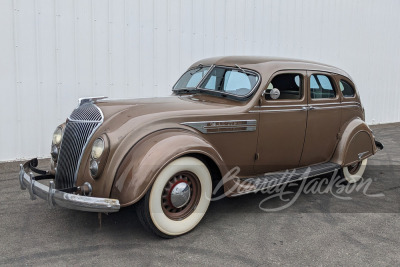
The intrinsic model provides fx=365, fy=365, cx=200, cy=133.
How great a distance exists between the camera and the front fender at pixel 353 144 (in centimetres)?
491

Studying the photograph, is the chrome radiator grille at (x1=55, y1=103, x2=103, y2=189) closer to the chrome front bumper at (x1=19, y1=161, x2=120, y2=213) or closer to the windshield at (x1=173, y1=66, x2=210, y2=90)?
the chrome front bumper at (x1=19, y1=161, x2=120, y2=213)

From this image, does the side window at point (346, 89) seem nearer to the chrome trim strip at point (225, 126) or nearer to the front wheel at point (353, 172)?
the front wheel at point (353, 172)

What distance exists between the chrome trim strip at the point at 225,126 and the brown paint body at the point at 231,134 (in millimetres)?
34

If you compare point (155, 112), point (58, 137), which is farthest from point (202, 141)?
point (58, 137)

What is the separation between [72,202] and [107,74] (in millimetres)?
3937

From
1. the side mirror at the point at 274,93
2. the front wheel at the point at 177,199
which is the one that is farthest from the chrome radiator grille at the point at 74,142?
the side mirror at the point at 274,93

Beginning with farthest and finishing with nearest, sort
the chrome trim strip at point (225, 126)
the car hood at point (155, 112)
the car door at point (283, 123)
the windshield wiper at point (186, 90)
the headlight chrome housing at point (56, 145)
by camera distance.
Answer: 1. the windshield wiper at point (186, 90)
2. the car door at point (283, 123)
3. the headlight chrome housing at point (56, 145)
4. the chrome trim strip at point (225, 126)
5. the car hood at point (155, 112)

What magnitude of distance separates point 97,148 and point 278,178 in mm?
2082

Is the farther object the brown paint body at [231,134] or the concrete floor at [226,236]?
the brown paint body at [231,134]

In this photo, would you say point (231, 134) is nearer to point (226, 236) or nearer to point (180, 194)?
point (180, 194)

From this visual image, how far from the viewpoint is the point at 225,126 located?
147 inches

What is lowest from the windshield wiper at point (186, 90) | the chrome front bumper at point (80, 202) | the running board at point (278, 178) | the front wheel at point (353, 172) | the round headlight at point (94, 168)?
the front wheel at point (353, 172)

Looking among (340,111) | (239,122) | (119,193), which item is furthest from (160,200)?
(340,111)

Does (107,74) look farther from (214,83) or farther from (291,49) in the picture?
(291,49)
